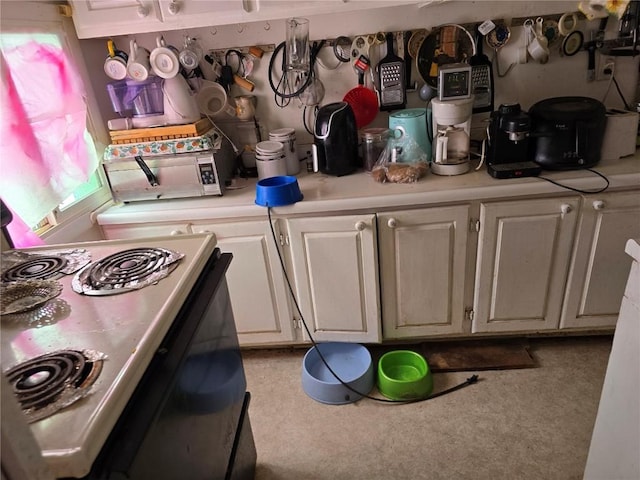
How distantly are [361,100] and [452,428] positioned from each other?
150 centimetres

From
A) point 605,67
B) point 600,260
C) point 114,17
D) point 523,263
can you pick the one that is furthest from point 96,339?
point 605,67

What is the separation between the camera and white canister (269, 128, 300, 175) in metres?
2.06

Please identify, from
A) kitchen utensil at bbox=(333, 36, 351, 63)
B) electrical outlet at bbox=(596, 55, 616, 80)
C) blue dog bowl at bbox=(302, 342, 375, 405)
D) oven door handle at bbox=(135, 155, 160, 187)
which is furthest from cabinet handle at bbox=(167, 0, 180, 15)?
electrical outlet at bbox=(596, 55, 616, 80)

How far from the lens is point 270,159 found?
6.54ft

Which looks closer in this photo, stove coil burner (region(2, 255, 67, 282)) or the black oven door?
the black oven door

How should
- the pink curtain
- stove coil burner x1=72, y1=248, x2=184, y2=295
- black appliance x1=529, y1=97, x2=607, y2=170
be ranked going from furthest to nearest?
black appliance x1=529, y1=97, x2=607, y2=170 < the pink curtain < stove coil burner x1=72, y1=248, x2=184, y2=295

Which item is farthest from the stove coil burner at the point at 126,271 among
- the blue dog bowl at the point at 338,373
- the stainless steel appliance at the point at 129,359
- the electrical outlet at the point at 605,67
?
the electrical outlet at the point at 605,67

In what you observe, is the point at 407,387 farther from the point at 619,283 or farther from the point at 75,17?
the point at 75,17

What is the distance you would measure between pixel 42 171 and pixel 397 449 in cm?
166

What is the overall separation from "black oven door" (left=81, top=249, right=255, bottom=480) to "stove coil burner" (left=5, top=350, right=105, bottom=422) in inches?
3.3

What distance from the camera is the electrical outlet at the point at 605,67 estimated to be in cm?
202

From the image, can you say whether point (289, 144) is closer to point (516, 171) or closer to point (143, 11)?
point (143, 11)

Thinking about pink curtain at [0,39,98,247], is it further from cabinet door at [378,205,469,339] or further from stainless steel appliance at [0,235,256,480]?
cabinet door at [378,205,469,339]

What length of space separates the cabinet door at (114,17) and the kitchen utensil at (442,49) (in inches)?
46.1
